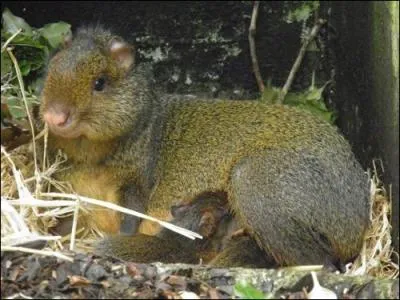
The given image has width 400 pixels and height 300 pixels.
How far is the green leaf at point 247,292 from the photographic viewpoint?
580 cm

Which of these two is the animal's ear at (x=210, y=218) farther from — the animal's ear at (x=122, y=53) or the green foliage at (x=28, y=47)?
the green foliage at (x=28, y=47)

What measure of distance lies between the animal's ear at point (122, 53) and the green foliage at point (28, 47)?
1.94 ft

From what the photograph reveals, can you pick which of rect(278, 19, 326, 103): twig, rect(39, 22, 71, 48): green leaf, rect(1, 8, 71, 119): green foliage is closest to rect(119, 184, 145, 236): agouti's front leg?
rect(1, 8, 71, 119): green foliage

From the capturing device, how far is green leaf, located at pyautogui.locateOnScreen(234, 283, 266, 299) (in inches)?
229

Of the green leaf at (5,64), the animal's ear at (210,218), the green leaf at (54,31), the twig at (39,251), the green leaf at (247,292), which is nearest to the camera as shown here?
the green leaf at (247,292)

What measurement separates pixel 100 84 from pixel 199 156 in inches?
36.7

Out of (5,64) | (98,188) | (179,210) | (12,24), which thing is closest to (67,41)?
(5,64)

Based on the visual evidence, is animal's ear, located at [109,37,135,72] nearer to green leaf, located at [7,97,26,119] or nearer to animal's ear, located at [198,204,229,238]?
green leaf, located at [7,97,26,119]

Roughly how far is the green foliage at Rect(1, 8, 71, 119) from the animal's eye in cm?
69

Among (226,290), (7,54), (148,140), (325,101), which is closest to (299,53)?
(325,101)

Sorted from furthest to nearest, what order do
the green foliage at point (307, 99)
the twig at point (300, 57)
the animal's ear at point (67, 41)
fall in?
1. the twig at point (300, 57)
2. the green foliage at point (307, 99)
3. the animal's ear at point (67, 41)

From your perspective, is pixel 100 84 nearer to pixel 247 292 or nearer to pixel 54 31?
pixel 54 31

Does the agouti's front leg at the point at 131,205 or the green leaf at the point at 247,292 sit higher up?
the green leaf at the point at 247,292

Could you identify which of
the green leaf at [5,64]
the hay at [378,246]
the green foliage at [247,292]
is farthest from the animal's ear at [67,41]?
the green foliage at [247,292]
